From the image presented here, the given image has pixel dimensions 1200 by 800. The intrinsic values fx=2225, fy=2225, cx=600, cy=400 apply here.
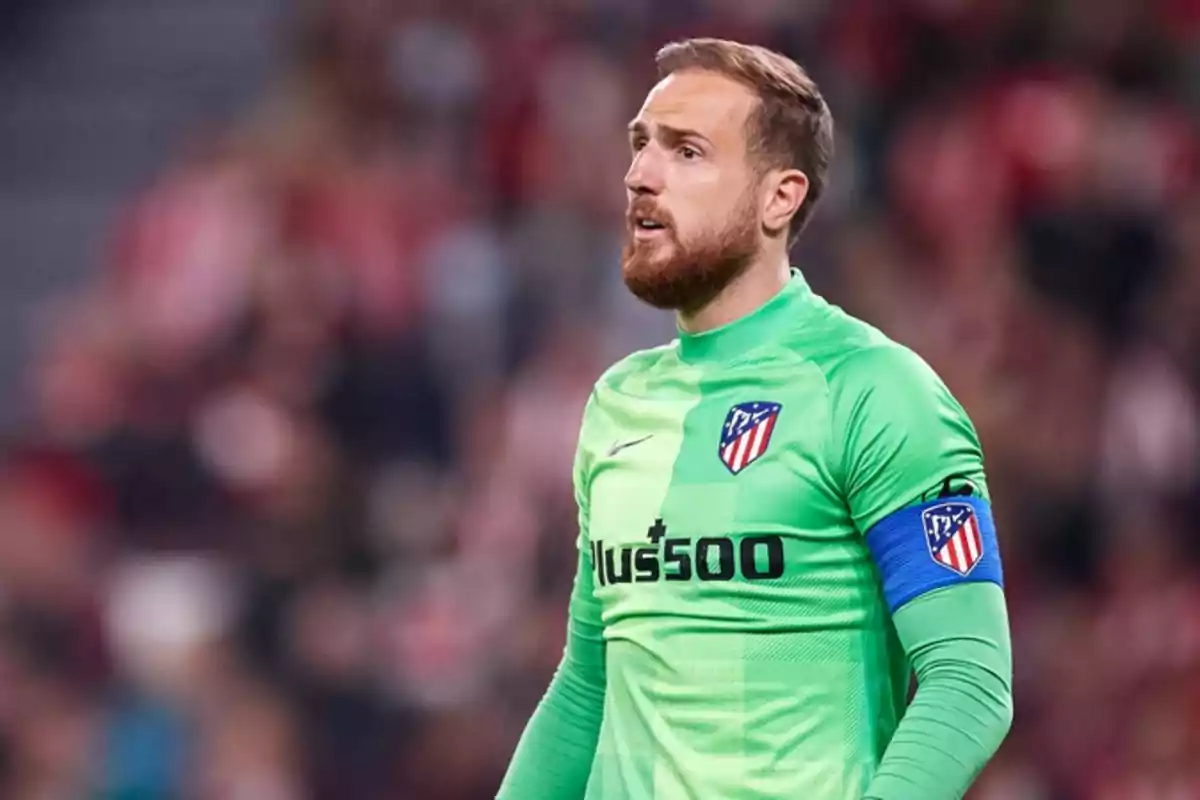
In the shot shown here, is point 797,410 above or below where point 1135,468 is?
above

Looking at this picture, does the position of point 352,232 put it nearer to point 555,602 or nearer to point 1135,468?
point 555,602

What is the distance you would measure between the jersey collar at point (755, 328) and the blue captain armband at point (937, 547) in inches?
15.4

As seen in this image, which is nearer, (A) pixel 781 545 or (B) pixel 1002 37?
(A) pixel 781 545

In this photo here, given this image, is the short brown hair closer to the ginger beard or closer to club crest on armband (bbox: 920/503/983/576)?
the ginger beard

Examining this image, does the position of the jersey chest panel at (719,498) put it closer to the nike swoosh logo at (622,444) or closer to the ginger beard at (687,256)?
the nike swoosh logo at (622,444)

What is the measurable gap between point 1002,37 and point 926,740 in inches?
230

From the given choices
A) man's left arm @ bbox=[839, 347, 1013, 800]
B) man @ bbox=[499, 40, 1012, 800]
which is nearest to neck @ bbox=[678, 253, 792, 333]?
man @ bbox=[499, 40, 1012, 800]

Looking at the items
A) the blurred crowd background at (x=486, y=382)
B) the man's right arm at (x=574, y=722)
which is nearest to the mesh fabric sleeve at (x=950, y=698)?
the man's right arm at (x=574, y=722)

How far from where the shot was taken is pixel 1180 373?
730 centimetres

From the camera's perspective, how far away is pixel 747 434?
3.04 meters

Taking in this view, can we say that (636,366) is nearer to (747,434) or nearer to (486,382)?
(747,434)

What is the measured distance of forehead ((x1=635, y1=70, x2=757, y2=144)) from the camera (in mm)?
3135

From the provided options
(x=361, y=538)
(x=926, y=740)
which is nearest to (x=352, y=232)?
(x=361, y=538)

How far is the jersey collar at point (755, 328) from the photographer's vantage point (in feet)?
10.4
